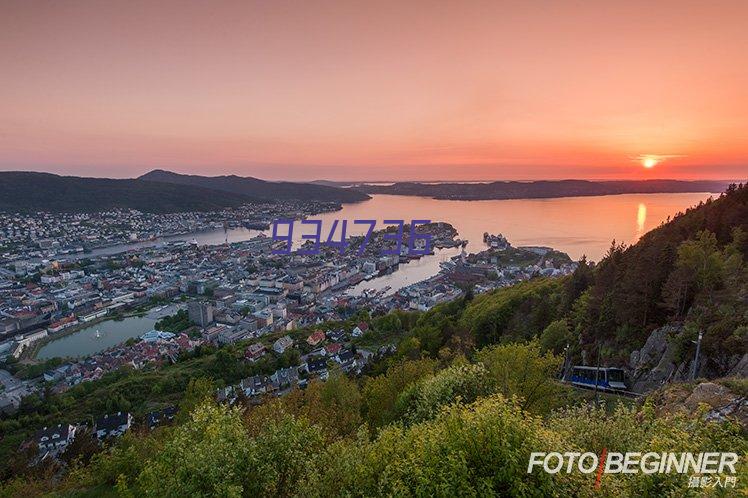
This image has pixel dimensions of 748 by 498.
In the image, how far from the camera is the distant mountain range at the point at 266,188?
12900 centimetres

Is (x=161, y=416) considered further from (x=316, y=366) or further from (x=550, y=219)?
(x=550, y=219)

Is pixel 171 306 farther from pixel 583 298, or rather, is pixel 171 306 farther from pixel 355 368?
pixel 583 298

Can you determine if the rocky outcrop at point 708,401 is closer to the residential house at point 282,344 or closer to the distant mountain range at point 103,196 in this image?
the residential house at point 282,344

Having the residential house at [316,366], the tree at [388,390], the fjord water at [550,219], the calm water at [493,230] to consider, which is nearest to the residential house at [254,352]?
the residential house at [316,366]

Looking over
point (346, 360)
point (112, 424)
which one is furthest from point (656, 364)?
point (112, 424)

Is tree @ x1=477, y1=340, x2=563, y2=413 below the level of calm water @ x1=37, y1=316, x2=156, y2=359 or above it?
above

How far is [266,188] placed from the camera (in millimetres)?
140750

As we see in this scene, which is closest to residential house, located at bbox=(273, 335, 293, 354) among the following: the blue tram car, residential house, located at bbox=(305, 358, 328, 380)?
residential house, located at bbox=(305, 358, 328, 380)

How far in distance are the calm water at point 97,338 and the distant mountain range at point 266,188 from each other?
92553mm

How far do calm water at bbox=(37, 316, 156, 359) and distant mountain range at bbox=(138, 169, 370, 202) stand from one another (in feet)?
304

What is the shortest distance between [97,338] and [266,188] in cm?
11621

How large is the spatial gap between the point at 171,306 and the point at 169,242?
122 ft

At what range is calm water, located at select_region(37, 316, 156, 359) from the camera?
27136 mm

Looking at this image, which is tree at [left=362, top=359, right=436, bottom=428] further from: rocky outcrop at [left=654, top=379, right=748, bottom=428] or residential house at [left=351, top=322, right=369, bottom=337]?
residential house at [left=351, top=322, right=369, bottom=337]
